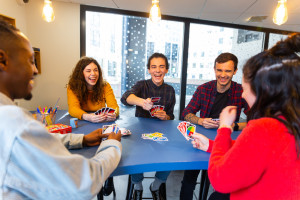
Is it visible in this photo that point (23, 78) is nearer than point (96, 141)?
Yes

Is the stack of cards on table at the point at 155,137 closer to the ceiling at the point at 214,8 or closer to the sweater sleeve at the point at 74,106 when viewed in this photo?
the sweater sleeve at the point at 74,106

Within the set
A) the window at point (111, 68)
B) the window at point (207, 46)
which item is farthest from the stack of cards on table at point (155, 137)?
the window at point (207, 46)

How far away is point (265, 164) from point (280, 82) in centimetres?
33

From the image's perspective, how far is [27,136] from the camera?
57cm

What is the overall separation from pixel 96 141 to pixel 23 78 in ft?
2.28

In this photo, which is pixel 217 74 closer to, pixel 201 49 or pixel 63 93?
pixel 201 49

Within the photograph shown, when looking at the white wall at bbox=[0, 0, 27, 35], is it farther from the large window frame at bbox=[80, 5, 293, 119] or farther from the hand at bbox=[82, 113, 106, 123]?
the hand at bbox=[82, 113, 106, 123]

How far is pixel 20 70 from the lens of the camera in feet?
2.19

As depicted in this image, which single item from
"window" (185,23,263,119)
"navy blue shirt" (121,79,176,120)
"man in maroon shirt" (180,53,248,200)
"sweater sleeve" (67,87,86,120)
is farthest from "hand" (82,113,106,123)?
"window" (185,23,263,119)

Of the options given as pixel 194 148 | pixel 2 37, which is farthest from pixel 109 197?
pixel 2 37

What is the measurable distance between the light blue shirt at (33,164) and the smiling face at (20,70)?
61 mm

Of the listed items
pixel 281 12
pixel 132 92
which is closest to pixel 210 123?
pixel 132 92

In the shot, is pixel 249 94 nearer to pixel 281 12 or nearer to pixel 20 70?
pixel 20 70

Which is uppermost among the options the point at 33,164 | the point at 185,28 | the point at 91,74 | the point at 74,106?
the point at 185,28
